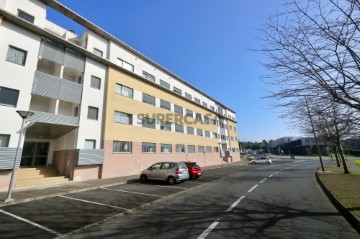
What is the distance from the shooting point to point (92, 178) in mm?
17766

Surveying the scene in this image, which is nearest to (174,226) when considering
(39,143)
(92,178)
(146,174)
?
(146,174)

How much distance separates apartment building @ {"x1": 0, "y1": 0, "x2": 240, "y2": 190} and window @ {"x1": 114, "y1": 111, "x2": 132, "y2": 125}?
4 centimetres

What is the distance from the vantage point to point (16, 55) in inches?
552

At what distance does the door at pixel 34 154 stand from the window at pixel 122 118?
6161 millimetres

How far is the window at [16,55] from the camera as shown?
13648 mm

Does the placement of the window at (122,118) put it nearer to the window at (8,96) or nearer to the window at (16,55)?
the window at (8,96)

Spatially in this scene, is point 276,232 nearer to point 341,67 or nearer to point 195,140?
point 341,67

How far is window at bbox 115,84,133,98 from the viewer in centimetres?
2182

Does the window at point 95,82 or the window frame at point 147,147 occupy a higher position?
the window at point 95,82

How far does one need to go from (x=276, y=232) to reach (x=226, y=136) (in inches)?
1835

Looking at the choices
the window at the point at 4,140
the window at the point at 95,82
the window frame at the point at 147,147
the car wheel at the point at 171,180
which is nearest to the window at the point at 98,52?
the window at the point at 95,82

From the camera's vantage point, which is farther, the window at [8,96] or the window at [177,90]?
the window at [177,90]

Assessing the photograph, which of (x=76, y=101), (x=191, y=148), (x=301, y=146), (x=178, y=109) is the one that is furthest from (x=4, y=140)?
(x=301, y=146)

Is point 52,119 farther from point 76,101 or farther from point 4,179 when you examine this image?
point 4,179
